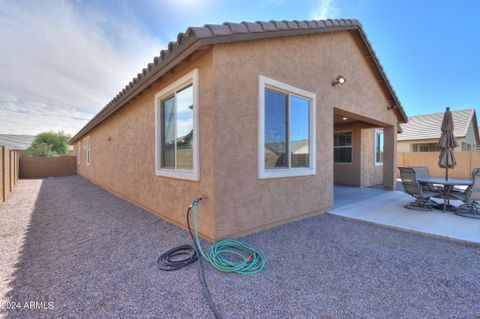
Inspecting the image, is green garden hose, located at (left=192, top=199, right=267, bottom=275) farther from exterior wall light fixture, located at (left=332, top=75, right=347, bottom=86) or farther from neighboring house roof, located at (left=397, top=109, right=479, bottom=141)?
neighboring house roof, located at (left=397, top=109, right=479, bottom=141)

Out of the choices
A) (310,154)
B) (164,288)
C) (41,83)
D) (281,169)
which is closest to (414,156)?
(310,154)

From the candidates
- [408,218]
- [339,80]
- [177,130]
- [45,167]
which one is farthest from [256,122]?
[45,167]

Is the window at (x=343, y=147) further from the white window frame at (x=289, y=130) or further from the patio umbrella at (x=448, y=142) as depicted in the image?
the white window frame at (x=289, y=130)

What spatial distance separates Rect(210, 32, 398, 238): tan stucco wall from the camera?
3.80 meters

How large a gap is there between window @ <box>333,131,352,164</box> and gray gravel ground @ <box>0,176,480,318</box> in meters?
7.02

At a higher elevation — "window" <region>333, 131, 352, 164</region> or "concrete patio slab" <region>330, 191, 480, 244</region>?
"window" <region>333, 131, 352, 164</region>

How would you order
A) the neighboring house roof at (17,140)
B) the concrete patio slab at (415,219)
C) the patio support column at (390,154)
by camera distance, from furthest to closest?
the neighboring house roof at (17,140), the patio support column at (390,154), the concrete patio slab at (415,219)

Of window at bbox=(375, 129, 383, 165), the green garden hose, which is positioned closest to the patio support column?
window at bbox=(375, 129, 383, 165)

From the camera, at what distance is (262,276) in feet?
9.32

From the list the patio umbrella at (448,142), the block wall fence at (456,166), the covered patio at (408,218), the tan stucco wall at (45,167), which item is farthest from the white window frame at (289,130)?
the tan stucco wall at (45,167)

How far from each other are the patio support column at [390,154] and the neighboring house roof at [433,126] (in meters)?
13.0

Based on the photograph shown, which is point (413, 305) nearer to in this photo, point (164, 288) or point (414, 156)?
point (164, 288)

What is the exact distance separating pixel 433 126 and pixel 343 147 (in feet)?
51.0

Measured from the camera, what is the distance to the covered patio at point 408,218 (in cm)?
427
